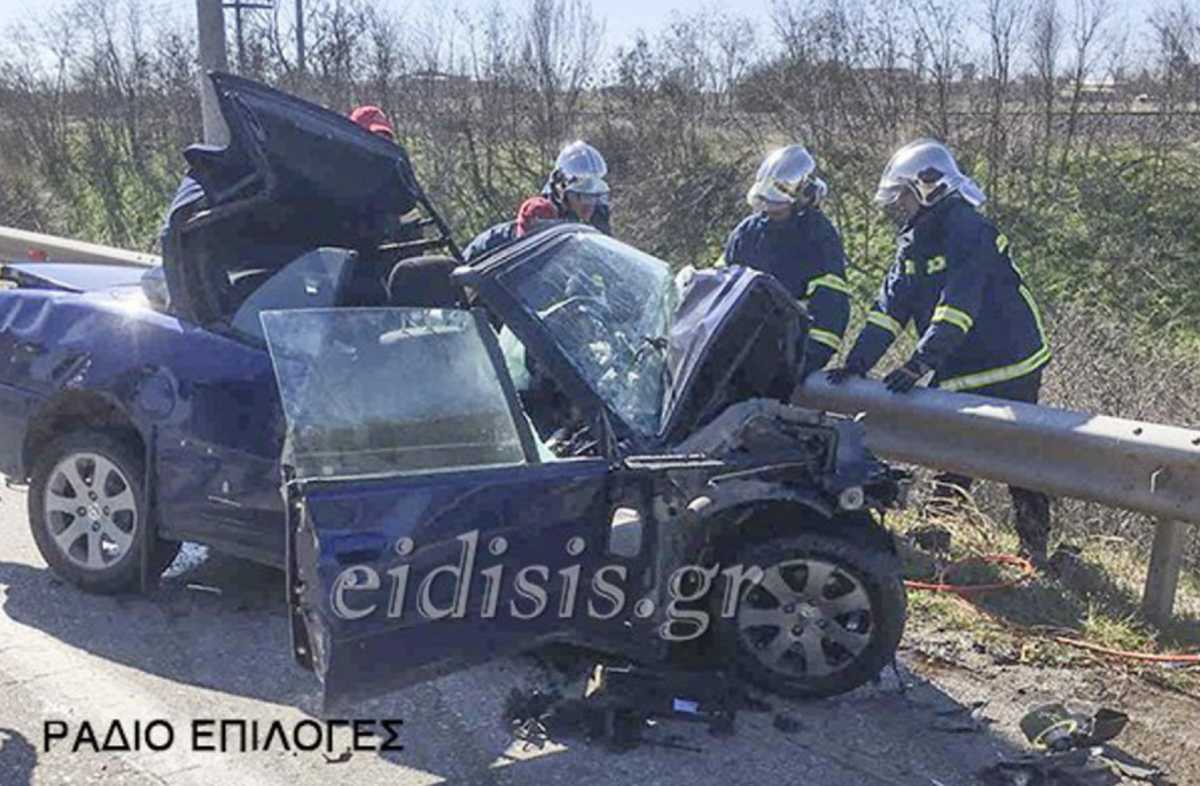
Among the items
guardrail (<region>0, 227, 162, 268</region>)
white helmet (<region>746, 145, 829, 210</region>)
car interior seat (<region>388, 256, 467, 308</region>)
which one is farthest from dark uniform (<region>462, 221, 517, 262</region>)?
guardrail (<region>0, 227, 162, 268</region>)

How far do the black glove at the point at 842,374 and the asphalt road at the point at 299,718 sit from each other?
5.35 ft

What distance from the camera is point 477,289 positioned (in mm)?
3895

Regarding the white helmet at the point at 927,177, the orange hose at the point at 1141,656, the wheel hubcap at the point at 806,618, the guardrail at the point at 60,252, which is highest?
the white helmet at the point at 927,177

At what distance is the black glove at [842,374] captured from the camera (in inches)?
215

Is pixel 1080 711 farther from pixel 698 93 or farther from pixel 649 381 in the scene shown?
pixel 698 93

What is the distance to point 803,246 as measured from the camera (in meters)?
6.10

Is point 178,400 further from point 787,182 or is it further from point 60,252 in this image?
point 60,252

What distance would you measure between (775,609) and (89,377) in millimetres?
2637

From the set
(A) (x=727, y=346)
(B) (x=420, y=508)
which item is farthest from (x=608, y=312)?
(B) (x=420, y=508)

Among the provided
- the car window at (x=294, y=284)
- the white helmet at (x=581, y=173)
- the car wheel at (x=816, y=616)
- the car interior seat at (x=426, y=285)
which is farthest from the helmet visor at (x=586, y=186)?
the car wheel at (x=816, y=616)

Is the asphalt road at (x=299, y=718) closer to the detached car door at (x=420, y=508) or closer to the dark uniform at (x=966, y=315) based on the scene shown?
the detached car door at (x=420, y=508)

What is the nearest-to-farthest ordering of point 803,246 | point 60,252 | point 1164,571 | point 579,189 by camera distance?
point 1164,571 → point 803,246 → point 579,189 → point 60,252

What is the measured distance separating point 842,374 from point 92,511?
120 inches

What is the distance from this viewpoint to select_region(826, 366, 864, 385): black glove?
5461 millimetres
